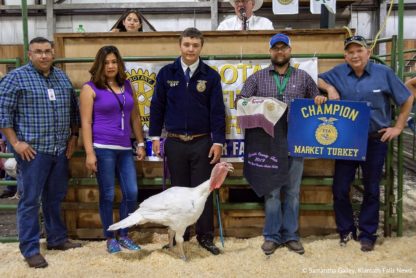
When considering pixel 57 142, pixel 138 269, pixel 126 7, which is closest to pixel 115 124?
pixel 57 142

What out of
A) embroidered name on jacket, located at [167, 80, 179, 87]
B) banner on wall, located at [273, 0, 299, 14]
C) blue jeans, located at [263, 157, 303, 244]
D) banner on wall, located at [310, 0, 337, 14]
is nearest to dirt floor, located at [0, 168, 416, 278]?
blue jeans, located at [263, 157, 303, 244]

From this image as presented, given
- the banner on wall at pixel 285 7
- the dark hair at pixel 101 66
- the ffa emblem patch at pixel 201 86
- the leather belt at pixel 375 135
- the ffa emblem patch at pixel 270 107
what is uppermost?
the banner on wall at pixel 285 7

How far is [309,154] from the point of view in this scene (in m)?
3.65

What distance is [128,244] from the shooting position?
3807mm

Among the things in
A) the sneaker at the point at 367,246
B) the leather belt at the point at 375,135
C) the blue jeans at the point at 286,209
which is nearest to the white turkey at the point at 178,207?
the blue jeans at the point at 286,209

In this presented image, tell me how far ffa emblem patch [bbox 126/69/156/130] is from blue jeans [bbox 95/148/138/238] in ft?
1.49

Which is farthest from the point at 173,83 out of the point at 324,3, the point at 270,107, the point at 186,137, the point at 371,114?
the point at 324,3

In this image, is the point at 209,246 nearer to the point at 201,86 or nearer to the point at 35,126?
the point at 201,86

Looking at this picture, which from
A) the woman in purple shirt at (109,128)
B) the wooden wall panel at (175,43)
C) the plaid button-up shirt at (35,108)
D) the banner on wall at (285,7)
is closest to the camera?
the plaid button-up shirt at (35,108)

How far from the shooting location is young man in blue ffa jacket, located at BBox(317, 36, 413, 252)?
3.60m

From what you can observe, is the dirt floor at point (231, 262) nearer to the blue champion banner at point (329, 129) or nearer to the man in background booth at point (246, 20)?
the blue champion banner at point (329, 129)

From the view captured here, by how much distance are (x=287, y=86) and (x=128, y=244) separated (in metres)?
1.93

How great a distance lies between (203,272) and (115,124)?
139 cm

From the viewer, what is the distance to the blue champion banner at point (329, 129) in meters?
3.55
